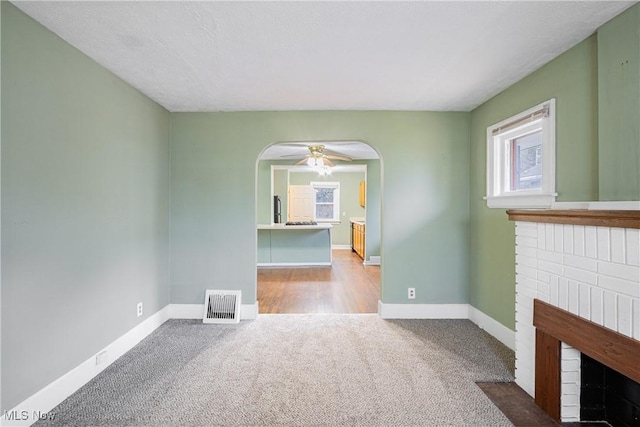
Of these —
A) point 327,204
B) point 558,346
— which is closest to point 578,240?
point 558,346

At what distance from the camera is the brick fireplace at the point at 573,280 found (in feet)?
4.62

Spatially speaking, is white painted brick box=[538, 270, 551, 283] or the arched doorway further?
the arched doorway

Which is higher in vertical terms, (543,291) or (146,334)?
(543,291)

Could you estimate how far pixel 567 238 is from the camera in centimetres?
174

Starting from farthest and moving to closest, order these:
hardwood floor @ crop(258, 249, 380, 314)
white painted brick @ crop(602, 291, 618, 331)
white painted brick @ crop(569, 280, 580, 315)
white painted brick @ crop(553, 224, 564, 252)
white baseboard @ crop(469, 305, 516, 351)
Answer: hardwood floor @ crop(258, 249, 380, 314) < white baseboard @ crop(469, 305, 516, 351) < white painted brick @ crop(553, 224, 564, 252) < white painted brick @ crop(569, 280, 580, 315) < white painted brick @ crop(602, 291, 618, 331)

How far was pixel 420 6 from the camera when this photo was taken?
1629 millimetres

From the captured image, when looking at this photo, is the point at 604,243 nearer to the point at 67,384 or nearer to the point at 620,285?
the point at 620,285

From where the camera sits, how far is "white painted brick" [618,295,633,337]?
1401 mm

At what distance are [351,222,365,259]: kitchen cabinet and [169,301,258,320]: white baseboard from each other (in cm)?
410

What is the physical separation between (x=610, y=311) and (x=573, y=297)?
0.68 ft

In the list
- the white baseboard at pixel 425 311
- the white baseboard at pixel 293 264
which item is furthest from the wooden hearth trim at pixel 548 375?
the white baseboard at pixel 293 264

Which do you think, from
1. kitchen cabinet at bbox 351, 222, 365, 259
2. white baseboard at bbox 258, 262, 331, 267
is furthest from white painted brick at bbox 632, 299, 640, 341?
kitchen cabinet at bbox 351, 222, 365, 259

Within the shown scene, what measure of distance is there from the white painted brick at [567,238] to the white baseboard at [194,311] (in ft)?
9.19

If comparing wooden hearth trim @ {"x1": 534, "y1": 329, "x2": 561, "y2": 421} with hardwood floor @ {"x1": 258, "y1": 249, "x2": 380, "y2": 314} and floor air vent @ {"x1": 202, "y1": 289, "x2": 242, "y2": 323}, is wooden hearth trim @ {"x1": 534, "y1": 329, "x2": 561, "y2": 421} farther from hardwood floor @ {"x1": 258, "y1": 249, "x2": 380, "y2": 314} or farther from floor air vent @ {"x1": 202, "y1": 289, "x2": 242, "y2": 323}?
floor air vent @ {"x1": 202, "y1": 289, "x2": 242, "y2": 323}
